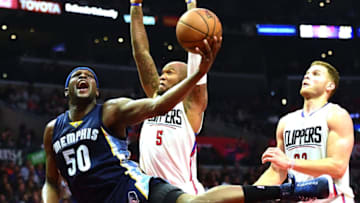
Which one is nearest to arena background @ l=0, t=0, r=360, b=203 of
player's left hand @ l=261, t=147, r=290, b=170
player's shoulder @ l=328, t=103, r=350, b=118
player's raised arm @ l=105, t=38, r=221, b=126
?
player's shoulder @ l=328, t=103, r=350, b=118

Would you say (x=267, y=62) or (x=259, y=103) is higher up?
(x=267, y=62)

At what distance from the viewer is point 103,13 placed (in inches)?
914

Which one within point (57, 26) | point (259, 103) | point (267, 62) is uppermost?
point (57, 26)

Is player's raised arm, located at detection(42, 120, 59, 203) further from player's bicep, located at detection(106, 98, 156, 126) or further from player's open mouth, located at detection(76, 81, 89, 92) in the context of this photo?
player's bicep, located at detection(106, 98, 156, 126)

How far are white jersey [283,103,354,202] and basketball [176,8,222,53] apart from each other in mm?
1873

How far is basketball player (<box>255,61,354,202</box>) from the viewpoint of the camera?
5.36 meters

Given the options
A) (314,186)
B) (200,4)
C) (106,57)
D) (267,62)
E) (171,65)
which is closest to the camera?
(314,186)

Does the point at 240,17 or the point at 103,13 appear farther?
the point at 240,17

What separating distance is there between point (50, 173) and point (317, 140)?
275cm

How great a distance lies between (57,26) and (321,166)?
19948 millimetres

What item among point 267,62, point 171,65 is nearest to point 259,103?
point 267,62

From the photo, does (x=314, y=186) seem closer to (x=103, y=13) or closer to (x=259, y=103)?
(x=103, y=13)

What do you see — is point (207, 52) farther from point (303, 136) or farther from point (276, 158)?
point (303, 136)

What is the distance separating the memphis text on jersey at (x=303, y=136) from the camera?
581 cm
